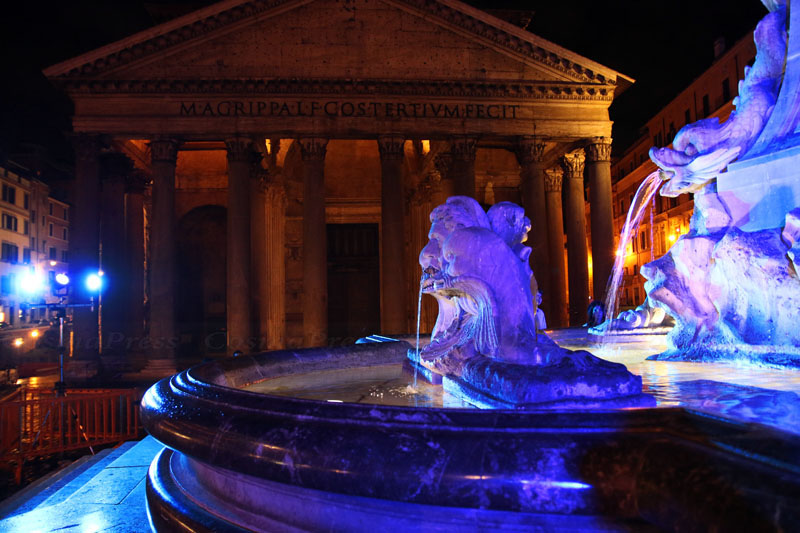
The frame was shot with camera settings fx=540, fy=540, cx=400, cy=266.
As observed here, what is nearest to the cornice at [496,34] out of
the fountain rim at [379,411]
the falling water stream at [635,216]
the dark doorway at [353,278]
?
the dark doorway at [353,278]

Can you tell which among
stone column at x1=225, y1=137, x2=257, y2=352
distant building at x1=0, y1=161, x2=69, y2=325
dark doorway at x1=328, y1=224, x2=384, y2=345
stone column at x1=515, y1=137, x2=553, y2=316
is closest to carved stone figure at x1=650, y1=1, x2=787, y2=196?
stone column at x1=515, y1=137, x2=553, y2=316

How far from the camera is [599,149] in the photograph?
19984 millimetres

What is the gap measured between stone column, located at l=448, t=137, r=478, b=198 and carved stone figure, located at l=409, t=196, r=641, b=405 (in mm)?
15385

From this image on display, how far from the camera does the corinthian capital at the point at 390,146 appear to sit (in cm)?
1895

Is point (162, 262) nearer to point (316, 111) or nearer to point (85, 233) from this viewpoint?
point (85, 233)

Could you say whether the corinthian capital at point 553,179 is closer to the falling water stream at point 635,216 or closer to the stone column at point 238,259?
the stone column at point 238,259

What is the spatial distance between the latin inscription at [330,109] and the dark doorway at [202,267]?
28.7 ft

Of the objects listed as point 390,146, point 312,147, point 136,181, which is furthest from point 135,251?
point 390,146

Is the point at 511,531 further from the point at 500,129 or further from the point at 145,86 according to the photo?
the point at 145,86

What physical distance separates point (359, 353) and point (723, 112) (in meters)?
30.6

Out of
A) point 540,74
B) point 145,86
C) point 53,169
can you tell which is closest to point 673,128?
point 540,74

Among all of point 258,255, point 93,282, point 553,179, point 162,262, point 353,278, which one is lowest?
point 93,282

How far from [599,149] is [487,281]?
61.3ft

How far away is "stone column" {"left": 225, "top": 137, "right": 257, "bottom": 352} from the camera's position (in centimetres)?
1831
